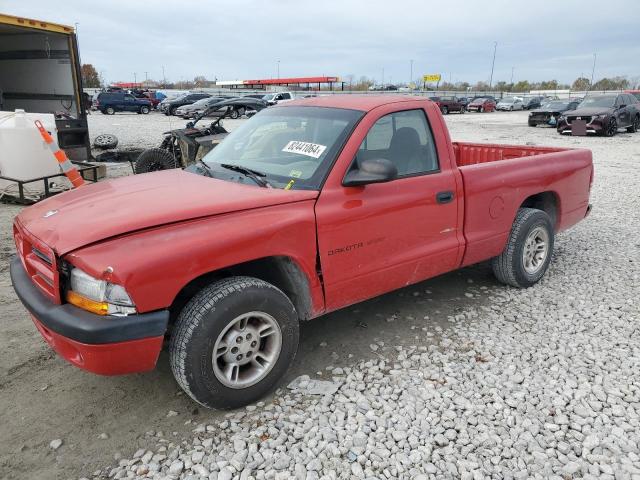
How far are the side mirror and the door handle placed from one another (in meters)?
0.72

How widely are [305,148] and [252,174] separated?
405mm

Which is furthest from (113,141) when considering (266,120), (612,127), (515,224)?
(612,127)

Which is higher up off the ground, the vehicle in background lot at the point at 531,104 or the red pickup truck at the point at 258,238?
the vehicle in background lot at the point at 531,104

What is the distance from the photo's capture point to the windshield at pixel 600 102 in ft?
65.6

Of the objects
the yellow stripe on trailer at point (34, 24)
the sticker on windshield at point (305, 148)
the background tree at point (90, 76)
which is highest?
the background tree at point (90, 76)

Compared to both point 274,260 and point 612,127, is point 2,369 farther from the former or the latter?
point 612,127

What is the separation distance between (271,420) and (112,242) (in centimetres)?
132

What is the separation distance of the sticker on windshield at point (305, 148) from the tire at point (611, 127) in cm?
1923

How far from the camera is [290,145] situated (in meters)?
3.55

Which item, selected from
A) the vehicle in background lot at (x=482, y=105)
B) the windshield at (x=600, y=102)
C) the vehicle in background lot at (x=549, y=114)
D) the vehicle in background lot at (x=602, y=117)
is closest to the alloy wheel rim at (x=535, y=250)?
the vehicle in background lot at (x=602, y=117)

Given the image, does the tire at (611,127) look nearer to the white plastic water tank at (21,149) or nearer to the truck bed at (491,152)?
the truck bed at (491,152)

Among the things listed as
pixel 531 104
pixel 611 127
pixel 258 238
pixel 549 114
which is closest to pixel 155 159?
pixel 258 238

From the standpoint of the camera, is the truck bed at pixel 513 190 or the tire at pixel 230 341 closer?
the tire at pixel 230 341

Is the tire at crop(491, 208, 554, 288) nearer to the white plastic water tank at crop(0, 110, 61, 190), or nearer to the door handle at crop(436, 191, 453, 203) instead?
the door handle at crop(436, 191, 453, 203)
